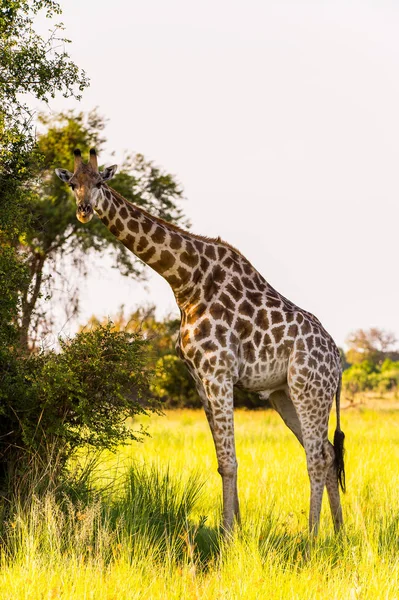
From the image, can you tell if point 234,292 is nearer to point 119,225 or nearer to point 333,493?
point 119,225

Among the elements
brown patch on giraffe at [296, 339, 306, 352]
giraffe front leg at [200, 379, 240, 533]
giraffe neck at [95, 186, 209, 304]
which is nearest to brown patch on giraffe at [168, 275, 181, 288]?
giraffe neck at [95, 186, 209, 304]

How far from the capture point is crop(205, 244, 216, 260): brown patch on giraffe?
8.76 m

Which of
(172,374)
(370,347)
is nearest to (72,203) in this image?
(172,374)

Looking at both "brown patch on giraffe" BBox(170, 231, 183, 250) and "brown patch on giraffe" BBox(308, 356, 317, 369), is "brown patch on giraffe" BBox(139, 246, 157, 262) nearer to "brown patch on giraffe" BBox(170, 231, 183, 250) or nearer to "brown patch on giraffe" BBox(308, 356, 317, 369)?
"brown patch on giraffe" BBox(170, 231, 183, 250)

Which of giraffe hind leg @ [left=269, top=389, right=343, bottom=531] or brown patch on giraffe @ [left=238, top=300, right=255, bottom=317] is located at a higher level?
brown patch on giraffe @ [left=238, top=300, right=255, bottom=317]

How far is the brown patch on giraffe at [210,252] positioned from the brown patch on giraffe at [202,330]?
79cm

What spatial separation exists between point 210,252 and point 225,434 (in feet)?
6.49

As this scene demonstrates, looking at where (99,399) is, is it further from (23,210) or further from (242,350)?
(23,210)

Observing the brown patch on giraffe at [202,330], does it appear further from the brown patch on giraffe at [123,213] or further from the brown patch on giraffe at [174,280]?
the brown patch on giraffe at [123,213]

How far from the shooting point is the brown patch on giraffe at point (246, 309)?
336 inches

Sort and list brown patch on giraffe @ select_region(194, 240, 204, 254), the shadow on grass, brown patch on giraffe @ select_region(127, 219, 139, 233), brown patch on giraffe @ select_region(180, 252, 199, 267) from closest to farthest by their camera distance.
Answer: the shadow on grass, brown patch on giraffe @ select_region(127, 219, 139, 233), brown patch on giraffe @ select_region(180, 252, 199, 267), brown patch on giraffe @ select_region(194, 240, 204, 254)

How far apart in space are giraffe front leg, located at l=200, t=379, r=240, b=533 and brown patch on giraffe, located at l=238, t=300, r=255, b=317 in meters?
0.80

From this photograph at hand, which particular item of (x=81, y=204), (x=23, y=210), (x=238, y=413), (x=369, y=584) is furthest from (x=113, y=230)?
(x=238, y=413)

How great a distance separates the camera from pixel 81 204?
7.86 metres
